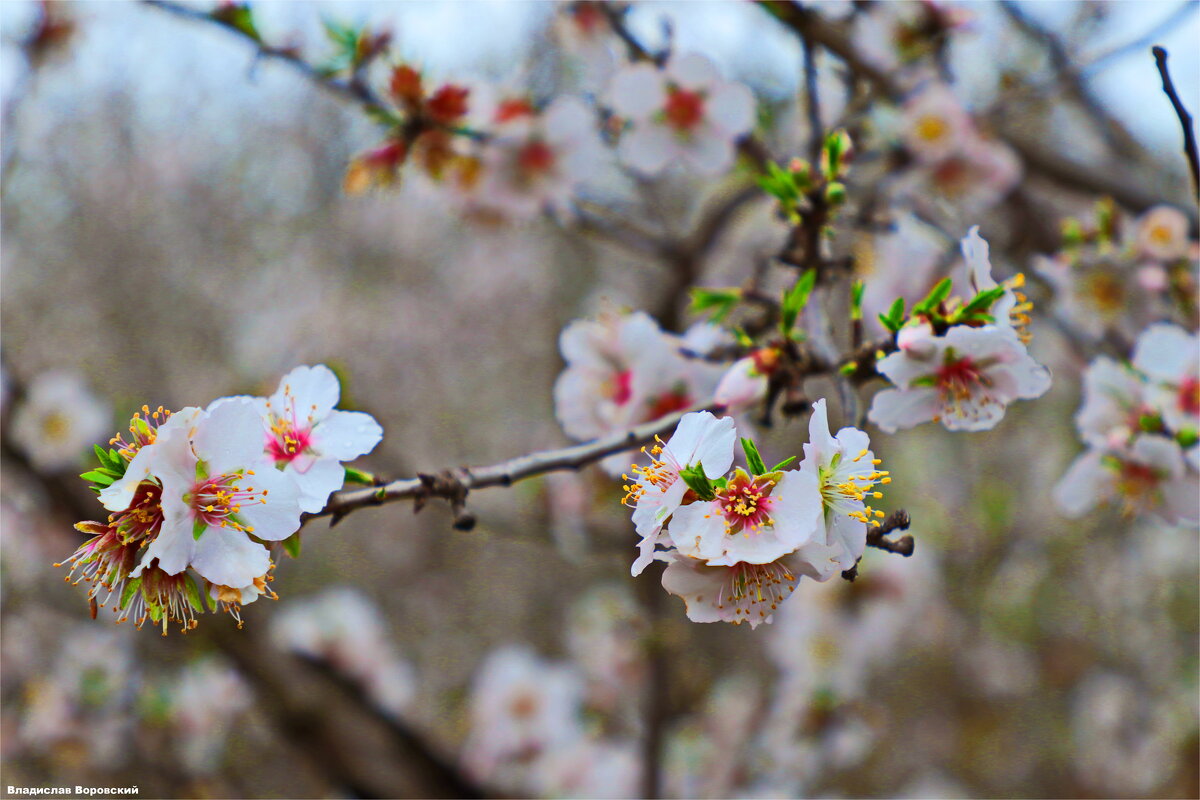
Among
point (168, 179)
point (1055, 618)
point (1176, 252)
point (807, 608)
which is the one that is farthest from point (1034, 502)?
point (168, 179)

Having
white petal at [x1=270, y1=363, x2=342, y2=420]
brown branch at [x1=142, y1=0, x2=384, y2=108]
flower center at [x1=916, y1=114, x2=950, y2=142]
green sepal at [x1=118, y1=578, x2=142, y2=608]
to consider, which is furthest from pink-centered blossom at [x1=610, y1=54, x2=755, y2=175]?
green sepal at [x1=118, y1=578, x2=142, y2=608]

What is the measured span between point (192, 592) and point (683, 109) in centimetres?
175

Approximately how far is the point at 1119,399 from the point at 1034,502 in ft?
17.2

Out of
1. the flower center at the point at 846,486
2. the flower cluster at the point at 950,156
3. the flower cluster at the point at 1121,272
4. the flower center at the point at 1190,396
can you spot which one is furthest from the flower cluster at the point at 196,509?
the flower cluster at the point at 950,156

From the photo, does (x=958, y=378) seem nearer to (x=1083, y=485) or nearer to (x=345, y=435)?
(x=1083, y=485)

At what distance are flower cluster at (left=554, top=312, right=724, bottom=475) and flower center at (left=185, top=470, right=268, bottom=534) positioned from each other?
694 mm

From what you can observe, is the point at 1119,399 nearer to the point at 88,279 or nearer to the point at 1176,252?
the point at 1176,252

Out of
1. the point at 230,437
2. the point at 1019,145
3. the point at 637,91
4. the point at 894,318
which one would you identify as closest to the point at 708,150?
the point at 637,91

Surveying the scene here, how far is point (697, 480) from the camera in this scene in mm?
889

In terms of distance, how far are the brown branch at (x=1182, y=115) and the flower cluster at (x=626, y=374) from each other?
763mm

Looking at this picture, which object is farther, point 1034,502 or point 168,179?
point 168,179

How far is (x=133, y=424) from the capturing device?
3.27ft

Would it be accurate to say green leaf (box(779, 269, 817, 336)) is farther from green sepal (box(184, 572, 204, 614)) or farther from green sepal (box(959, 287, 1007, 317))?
green sepal (box(184, 572, 204, 614))

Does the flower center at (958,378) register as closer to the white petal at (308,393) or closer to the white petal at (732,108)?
the white petal at (308,393)
